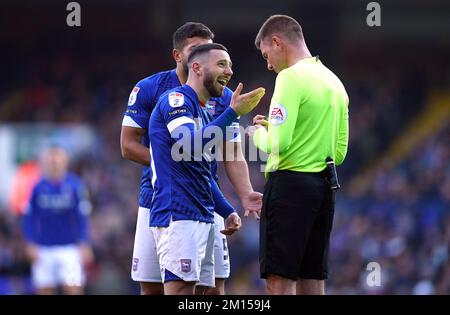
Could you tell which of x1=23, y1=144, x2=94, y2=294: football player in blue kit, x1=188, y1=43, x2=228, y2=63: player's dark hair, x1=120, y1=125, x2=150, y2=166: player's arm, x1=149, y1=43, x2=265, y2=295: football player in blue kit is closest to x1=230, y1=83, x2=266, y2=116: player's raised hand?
x1=149, y1=43, x2=265, y2=295: football player in blue kit

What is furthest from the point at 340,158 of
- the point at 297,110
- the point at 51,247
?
the point at 51,247

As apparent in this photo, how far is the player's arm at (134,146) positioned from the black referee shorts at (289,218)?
1171 millimetres

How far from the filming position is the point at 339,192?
18641 millimetres

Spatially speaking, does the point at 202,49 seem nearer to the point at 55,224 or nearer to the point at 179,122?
the point at 179,122

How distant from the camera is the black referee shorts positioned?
6.38 m

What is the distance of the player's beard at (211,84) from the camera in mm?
6543

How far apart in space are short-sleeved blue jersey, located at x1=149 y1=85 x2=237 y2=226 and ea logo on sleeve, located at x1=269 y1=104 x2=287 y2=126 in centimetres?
24

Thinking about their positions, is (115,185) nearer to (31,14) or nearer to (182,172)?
(31,14)

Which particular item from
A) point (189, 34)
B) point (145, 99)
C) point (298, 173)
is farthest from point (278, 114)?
point (145, 99)

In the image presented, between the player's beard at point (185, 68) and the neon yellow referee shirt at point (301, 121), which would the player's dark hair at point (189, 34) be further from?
the neon yellow referee shirt at point (301, 121)

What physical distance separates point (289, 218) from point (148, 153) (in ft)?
4.49

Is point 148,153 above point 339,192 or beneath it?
above

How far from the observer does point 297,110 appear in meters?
6.36

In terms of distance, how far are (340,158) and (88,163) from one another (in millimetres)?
13374
